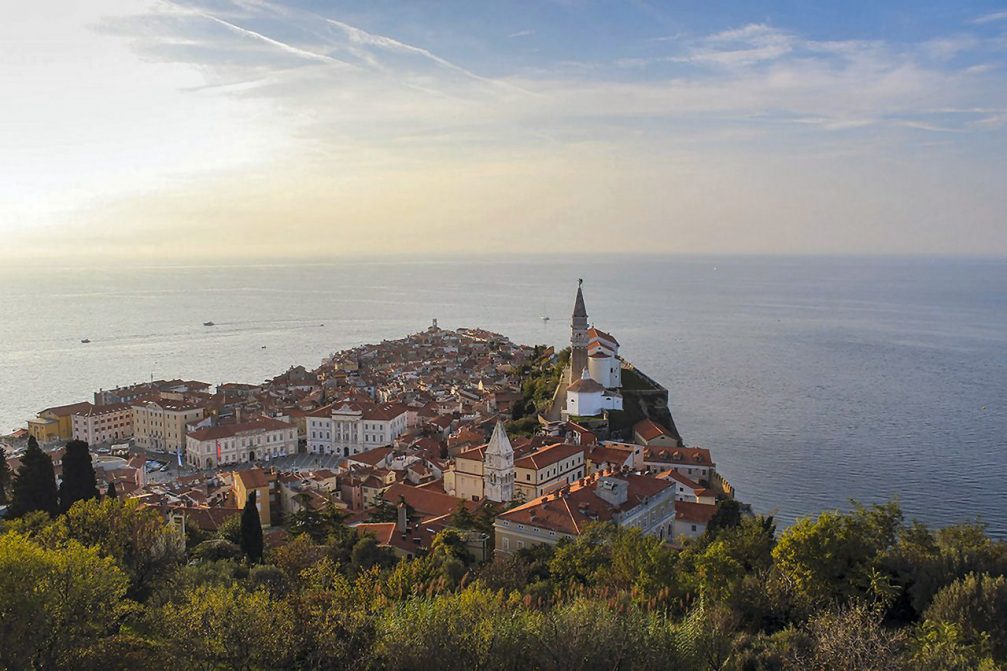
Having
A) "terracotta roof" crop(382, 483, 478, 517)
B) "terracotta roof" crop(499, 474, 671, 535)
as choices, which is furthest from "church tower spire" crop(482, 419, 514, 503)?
"terracotta roof" crop(499, 474, 671, 535)

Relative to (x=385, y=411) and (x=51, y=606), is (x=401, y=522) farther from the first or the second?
(x=385, y=411)

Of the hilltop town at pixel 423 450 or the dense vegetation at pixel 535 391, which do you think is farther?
the dense vegetation at pixel 535 391

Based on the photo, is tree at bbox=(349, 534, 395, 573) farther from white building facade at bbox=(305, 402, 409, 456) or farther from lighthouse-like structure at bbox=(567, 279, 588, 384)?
white building facade at bbox=(305, 402, 409, 456)

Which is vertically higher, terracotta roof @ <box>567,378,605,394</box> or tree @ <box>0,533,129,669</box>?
tree @ <box>0,533,129,669</box>

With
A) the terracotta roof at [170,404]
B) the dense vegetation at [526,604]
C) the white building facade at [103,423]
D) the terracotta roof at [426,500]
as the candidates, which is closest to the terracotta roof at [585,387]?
the terracotta roof at [426,500]

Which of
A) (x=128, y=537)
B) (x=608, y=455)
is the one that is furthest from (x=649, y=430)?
(x=128, y=537)

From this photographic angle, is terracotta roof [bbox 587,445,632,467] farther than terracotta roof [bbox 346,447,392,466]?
No

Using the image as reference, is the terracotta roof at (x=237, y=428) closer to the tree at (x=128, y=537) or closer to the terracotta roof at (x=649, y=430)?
the terracotta roof at (x=649, y=430)
